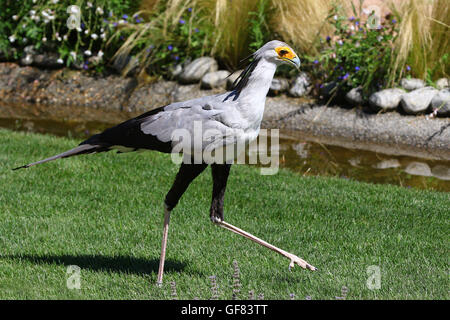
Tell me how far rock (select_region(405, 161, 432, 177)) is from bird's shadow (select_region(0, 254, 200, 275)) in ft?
11.3

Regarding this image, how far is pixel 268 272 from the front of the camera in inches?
147

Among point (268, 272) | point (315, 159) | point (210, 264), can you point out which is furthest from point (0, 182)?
point (315, 159)

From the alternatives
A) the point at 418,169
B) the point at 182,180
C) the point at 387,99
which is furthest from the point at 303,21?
the point at 182,180

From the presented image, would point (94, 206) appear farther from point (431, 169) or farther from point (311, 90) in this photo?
point (311, 90)

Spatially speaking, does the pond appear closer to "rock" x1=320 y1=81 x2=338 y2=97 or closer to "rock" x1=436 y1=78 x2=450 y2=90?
"rock" x1=320 y1=81 x2=338 y2=97

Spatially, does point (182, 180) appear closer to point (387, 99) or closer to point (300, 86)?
point (387, 99)

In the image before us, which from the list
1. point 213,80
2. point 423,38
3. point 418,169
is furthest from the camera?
point 213,80

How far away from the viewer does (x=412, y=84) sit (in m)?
7.87

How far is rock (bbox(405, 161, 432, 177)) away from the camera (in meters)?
6.50

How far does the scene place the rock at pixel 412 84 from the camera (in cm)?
786

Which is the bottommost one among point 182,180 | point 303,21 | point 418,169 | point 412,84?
point 418,169

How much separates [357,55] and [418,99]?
37.1 inches

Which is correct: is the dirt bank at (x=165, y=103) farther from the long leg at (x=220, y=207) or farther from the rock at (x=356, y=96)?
the long leg at (x=220, y=207)

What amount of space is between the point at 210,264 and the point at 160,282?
1.38 feet
